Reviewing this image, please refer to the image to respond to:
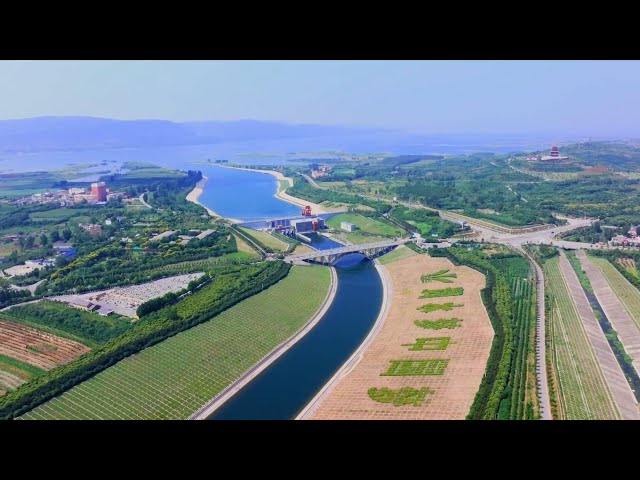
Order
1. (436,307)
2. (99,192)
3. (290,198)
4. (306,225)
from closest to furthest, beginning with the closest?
(436,307) → (306,225) → (99,192) → (290,198)

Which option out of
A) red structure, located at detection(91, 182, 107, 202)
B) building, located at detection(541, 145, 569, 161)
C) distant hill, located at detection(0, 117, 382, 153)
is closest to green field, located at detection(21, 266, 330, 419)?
red structure, located at detection(91, 182, 107, 202)

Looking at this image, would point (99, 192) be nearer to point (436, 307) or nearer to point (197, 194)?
point (197, 194)

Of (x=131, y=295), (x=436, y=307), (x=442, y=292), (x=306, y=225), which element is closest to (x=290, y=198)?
(x=306, y=225)

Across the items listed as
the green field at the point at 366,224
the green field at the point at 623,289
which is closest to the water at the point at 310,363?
the green field at the point at 623,289

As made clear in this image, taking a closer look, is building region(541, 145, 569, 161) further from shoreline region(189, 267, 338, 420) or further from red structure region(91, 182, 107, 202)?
red structure region(91, 182, 107, 202)

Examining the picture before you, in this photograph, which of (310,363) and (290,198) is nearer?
(310,363)

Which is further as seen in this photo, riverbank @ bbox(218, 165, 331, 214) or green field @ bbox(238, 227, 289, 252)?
riverbank @ bbox(218, 165, 331, 214)
